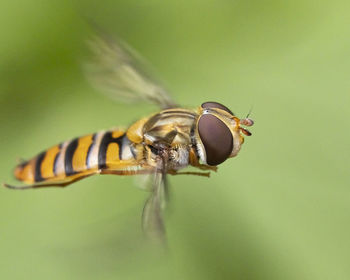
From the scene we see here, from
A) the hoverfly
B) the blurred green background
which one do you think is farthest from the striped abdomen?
the blurred green background

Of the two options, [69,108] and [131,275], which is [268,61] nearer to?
[69,108]

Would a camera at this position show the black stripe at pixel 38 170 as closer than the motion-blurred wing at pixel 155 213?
No

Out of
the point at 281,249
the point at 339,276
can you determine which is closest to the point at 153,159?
the point at 281,249

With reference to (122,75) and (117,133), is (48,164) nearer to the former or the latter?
(117,133)

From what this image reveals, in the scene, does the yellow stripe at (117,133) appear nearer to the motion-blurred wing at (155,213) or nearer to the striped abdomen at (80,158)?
the striped abdomen at (80,158)

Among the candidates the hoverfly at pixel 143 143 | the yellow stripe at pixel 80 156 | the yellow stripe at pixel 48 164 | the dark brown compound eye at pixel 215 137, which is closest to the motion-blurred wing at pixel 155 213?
the hoverfly at pixel 143 143

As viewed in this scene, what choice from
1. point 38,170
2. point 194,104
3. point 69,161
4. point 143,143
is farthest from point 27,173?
point 194,104

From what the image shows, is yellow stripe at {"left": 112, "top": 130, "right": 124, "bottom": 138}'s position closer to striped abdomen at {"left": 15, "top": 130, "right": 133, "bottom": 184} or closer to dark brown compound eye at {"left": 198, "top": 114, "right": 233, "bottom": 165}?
striped abdomen at {"left": 15, "top": 130, "right": 133, "bottom": 184}
